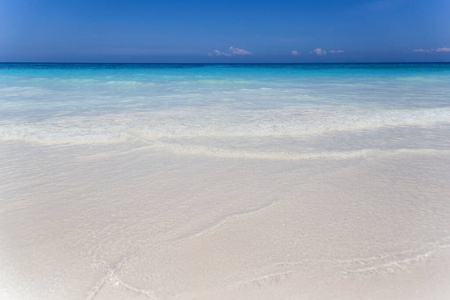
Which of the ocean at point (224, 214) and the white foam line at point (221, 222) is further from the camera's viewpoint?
the white foam line at point (221, 222)

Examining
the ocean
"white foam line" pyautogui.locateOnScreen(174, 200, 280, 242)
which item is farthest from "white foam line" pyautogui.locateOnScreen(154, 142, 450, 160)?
"white foam line" pyautogui.locateOnScreen(174, 200, 280, 242)

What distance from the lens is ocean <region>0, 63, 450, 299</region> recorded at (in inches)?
70.4

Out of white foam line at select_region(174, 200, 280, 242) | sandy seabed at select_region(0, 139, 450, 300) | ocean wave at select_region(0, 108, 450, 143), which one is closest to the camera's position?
sandy seabed at select_region(0, 139, 450, 300)

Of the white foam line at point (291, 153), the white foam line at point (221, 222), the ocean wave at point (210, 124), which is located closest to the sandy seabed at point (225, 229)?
the white foam line at point (221, 222)

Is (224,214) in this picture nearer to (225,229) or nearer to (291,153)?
(225,229)

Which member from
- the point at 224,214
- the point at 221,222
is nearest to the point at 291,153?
the point at 224,214

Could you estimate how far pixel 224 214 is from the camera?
2.51 m

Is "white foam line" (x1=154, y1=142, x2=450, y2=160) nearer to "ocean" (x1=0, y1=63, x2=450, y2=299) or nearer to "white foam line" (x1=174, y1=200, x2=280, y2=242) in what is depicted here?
"ocean" (x1=0, y1=63, x2=450, y2=299)

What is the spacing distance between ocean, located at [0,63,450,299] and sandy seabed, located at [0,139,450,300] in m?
0.01

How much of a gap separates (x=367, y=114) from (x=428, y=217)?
4.72 metres

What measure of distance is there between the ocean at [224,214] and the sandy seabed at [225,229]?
0.03 feet

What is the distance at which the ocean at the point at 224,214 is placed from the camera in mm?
1787

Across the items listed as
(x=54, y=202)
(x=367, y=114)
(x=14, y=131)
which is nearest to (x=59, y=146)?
(x=14, y=131)

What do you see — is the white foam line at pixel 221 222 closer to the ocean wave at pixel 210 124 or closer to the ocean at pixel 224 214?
the ocean at pixel 224 214
